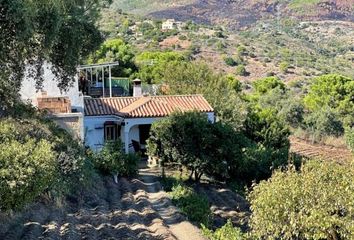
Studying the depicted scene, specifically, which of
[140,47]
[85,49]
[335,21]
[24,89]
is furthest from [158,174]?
[335,21]

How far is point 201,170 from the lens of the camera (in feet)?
72.2

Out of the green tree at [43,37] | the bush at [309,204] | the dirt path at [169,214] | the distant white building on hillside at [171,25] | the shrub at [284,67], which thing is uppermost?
the distant white building on hillside at [171,25]

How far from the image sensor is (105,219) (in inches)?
586

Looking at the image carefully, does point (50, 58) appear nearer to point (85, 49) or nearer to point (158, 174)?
point (85, 49)

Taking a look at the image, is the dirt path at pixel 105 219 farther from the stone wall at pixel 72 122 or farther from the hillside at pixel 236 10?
the hillside at pixel 236 10

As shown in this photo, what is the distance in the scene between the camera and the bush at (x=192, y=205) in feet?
52.6

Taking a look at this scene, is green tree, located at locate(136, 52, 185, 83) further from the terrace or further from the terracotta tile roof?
the terracotta tile roof

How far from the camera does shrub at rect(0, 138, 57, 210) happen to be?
920 cm

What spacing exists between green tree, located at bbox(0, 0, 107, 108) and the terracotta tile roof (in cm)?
1184

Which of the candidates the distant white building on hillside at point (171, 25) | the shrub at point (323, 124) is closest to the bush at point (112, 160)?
the shrub at point (323, 124)

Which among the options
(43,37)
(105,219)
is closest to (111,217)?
(105,219)

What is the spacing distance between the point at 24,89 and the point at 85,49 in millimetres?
8781

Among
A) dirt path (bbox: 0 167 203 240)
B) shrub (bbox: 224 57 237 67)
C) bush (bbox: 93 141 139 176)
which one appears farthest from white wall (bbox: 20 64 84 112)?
shrub (bbox: 224 57 237 67)

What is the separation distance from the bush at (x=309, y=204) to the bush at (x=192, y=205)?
18.2 ft
